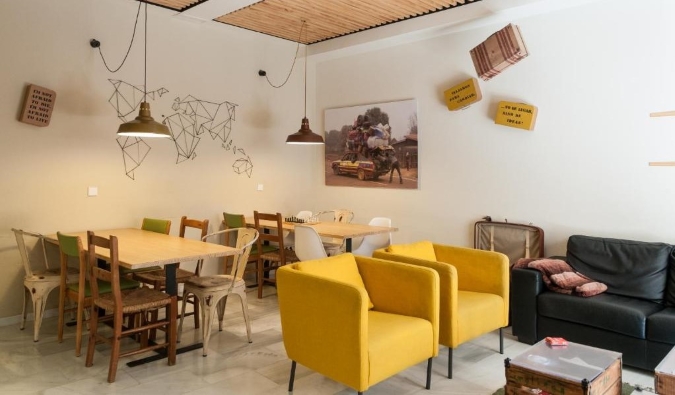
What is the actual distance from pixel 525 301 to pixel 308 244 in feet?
6.27

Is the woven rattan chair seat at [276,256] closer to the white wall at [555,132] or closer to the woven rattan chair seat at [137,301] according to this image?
the white wall at [555,132]

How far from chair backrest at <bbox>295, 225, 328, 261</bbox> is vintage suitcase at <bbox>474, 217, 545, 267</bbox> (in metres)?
1.66

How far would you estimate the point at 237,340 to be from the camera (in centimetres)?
391

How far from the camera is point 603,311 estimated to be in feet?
11.1

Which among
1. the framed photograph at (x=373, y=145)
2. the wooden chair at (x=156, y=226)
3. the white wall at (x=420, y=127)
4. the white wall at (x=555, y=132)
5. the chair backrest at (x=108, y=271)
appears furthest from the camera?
the framed photograph at (x=373, y=145)

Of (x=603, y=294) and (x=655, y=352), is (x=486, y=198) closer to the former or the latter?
(x=603, y=294)

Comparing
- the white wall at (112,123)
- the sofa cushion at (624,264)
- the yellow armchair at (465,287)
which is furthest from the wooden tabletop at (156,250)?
the sofa cushion at (624,264)

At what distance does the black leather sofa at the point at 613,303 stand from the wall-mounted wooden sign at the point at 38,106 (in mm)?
4304

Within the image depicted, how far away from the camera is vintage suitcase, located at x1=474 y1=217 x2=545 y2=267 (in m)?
4.52

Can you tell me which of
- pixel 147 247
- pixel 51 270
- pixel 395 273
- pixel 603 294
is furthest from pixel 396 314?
pixel 51 270

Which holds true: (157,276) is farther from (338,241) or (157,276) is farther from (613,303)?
(613,303)

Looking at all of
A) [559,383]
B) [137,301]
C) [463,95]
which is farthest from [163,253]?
[463,95]

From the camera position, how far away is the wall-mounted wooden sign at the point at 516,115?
458 cm

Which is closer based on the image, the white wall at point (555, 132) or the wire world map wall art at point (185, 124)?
the white wall at point (555, 132)
